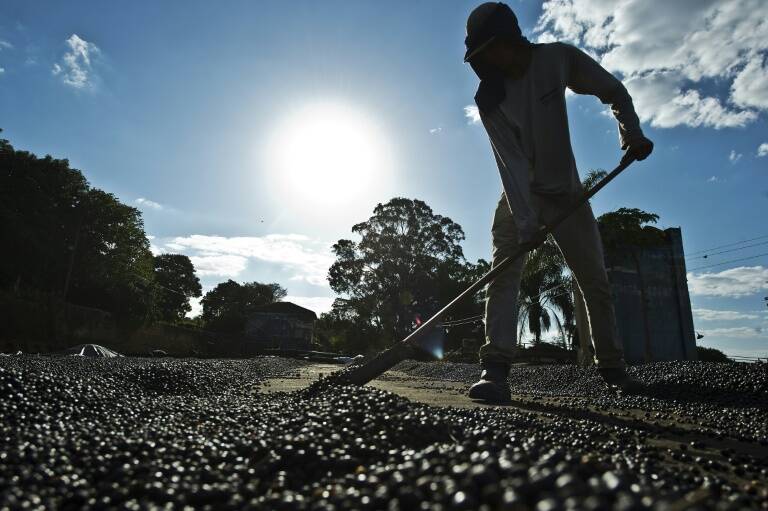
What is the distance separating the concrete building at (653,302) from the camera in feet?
61.4

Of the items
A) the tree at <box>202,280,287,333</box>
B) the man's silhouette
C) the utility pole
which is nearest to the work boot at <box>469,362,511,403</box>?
the man's silhouette

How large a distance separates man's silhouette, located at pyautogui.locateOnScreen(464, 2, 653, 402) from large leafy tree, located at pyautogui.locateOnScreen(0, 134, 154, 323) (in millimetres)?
32622

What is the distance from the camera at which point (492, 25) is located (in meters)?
3.87

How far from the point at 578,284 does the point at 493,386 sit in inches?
47.3

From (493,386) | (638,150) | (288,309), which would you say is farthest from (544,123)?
(288,309)

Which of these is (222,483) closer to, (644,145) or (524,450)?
(524,450)

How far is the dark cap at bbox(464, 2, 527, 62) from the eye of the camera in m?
3.86

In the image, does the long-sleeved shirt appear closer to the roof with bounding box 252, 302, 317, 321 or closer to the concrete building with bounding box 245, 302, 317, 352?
the concrete building with bounding box 245, 302, 317, 352

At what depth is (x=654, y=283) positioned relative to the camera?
19.4 meters

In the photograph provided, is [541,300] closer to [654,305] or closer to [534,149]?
[654,305]

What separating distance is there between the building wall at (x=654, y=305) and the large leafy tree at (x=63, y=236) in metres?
30.5

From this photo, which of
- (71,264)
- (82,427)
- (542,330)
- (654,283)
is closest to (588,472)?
(82,427)

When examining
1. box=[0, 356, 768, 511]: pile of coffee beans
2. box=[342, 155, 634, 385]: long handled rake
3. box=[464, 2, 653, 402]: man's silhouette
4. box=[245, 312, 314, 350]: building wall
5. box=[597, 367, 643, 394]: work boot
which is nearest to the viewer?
box=[0, 356, 768, 511]: pile of coffee beans

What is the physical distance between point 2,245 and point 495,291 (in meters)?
34.8
